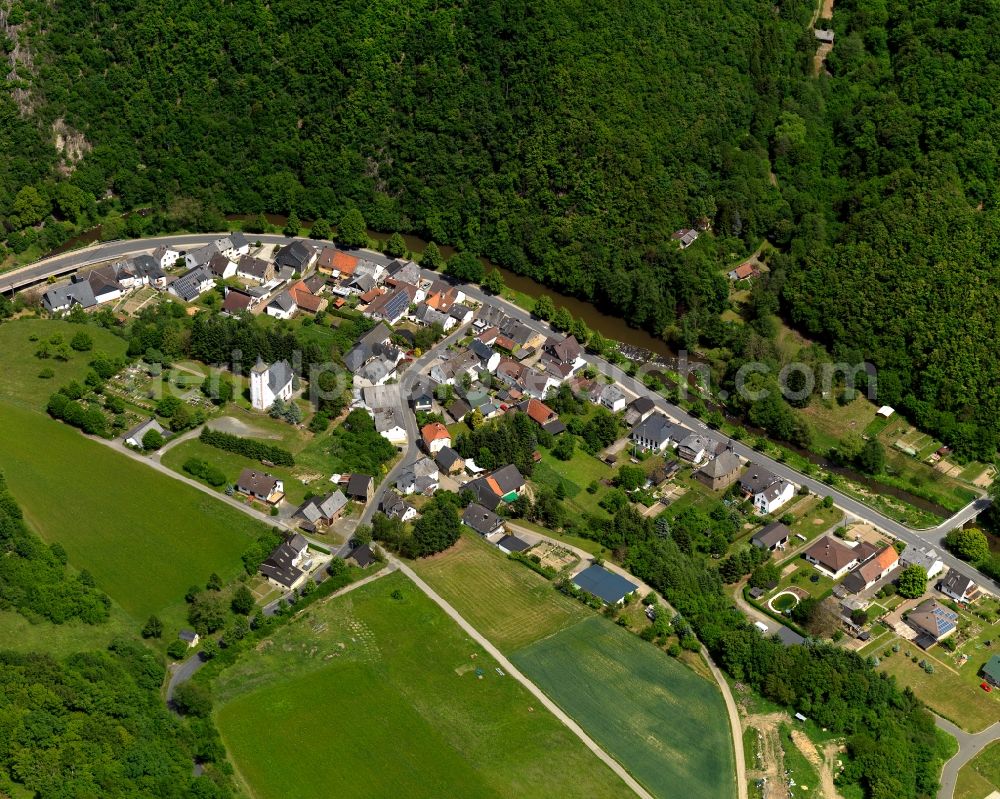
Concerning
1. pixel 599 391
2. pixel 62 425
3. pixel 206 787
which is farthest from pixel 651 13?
pixel 206 787

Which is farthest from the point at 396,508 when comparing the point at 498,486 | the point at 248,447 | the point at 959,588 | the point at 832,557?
the point at 959,588

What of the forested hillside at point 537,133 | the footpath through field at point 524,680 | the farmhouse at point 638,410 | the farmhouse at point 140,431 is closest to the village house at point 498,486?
the footpath through field at point 524,680

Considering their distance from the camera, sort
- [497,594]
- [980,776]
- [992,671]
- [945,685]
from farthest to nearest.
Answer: [497,594] < [992,671] < [945,685] < [980,776]

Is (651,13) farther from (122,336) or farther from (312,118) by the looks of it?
(122,336)

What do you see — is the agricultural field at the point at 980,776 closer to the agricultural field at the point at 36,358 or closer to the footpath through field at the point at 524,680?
the footpath through field at the point at 524,680

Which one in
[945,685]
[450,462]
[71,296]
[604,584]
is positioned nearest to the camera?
[945,685]

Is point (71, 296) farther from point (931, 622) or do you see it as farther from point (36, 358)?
point (931, 622)

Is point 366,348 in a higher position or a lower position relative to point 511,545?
higher
